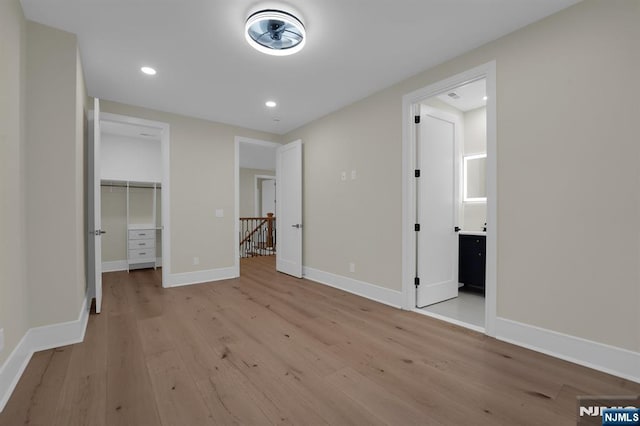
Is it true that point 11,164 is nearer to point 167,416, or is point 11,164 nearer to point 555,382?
point 167,416

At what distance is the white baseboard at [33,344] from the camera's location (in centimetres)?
168

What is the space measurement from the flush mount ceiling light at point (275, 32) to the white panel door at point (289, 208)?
2.28m

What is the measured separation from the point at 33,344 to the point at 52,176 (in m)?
1.36

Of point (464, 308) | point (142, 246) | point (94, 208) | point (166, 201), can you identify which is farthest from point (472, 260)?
point (142, 246)

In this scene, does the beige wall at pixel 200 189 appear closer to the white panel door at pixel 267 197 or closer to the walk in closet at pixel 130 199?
the walk in closet at pixel 130 199

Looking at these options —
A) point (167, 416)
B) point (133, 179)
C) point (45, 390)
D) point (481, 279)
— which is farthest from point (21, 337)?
point (481, 279)

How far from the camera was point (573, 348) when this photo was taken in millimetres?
2053

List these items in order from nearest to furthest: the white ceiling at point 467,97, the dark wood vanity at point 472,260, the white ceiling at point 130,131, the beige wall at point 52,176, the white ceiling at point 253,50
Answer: the white ceiling at point 253,50
the beige wall at point 52,176
the white ceiling at point 467,97
the dark wood vanity at point 472,260
the white ceiling at point 130,131

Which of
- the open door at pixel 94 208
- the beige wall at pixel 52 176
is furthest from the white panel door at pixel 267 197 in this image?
the beige wall at pixel 52 176

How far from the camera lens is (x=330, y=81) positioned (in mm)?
3285

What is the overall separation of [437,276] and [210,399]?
2775mm

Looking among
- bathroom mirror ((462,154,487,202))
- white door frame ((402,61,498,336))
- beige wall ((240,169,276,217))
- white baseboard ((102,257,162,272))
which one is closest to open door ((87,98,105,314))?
white baseboard ((102,257,162,272))

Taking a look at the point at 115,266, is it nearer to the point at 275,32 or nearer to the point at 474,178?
the point at 275,32

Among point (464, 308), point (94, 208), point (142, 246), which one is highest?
point (94, 208)
